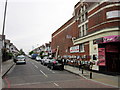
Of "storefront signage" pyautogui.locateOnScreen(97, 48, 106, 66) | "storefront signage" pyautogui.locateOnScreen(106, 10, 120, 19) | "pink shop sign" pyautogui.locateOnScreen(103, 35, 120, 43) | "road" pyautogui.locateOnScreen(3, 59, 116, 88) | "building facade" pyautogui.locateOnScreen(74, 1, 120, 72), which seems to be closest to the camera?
"road" pyautogui.locateOnScreen(3, 59, 116, 88)

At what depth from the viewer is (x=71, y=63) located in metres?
25.7

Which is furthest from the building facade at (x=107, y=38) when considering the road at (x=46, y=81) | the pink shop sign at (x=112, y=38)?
the road at (x=46, y=81)

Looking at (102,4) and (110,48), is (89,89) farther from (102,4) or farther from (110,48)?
(102,4)

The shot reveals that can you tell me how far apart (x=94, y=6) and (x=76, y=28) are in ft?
23.5

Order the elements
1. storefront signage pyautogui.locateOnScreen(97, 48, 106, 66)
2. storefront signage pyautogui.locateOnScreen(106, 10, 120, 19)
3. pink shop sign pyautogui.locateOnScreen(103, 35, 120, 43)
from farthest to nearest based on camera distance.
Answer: storefront signage pyautogui.locateOnScreen(97, 48, 106, 66) < storefront signage pyautogui.locateOnScreen(106, 10, 120, 19) < pink shop sign pyautogui.locateOnScreen(103, 35, 120, 43)

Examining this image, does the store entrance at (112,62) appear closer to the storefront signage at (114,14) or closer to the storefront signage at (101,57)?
the storefront signage at (101,57)

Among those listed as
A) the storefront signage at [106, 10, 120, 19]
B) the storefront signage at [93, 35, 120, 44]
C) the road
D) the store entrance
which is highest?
the storefront signage at [106, 10, 120, 19]

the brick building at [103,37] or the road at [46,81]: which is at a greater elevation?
the brick building at [103,37]

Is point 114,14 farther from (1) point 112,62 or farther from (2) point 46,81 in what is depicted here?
(2) point 46,81

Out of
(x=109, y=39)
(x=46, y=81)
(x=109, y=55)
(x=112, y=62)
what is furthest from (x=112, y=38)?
(x=46, y=81)

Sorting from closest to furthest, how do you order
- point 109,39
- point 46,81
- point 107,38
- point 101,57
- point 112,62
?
point 46,81 → point 109,39 → point 107,38 → point 112,62 → point 101,57

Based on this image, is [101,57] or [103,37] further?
[101,57]

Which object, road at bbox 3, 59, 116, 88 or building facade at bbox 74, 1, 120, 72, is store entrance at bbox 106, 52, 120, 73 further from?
road at bbox 3, 59, 116, 88

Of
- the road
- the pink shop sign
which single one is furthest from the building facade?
the road
